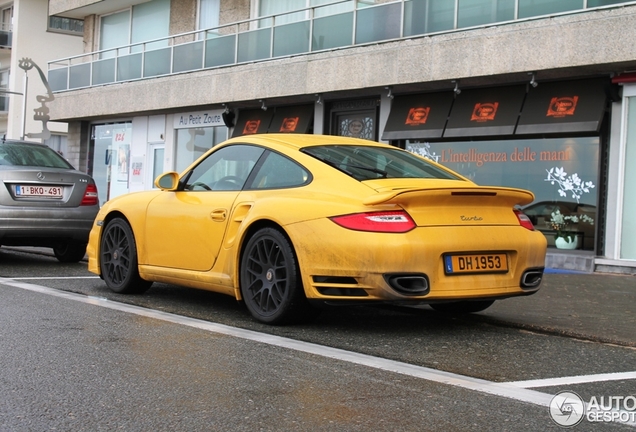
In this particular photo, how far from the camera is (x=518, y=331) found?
21.9 ft

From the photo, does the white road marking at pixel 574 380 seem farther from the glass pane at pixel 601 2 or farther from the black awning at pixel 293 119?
the black awning at pixel 293 119

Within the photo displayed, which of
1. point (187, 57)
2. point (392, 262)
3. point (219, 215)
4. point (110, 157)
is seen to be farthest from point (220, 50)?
point (392, 262)

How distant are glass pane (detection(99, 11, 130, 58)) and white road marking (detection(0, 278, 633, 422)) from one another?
78.1ft

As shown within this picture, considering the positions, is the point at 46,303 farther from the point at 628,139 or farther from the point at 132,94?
the point at 132,94

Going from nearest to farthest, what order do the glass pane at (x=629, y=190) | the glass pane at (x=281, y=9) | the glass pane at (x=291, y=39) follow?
the glass pane at (x=629, y=190) → the glass pane at (x=291, y=39) → the glass pane at (x=281, y=9)

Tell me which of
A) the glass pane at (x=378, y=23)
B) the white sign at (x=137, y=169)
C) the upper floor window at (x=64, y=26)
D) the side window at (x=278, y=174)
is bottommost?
the side window at (x=278, y=174)

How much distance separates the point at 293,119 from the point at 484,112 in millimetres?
6205

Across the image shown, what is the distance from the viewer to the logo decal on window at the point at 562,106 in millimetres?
15398

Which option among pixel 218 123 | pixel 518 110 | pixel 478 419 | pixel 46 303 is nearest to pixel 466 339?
pixel 478 419

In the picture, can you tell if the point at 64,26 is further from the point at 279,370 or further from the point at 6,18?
the point at 279,370

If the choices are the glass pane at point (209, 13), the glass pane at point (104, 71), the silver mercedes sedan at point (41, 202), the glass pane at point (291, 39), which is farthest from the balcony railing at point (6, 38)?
the silver mercedes sedan at point (41, 202)

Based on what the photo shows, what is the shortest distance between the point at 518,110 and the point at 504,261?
10449mm

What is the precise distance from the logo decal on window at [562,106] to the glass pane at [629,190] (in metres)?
0.98

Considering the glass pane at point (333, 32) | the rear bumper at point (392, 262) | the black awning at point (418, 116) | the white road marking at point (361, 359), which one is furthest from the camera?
the glass pane at point (333, 32)
